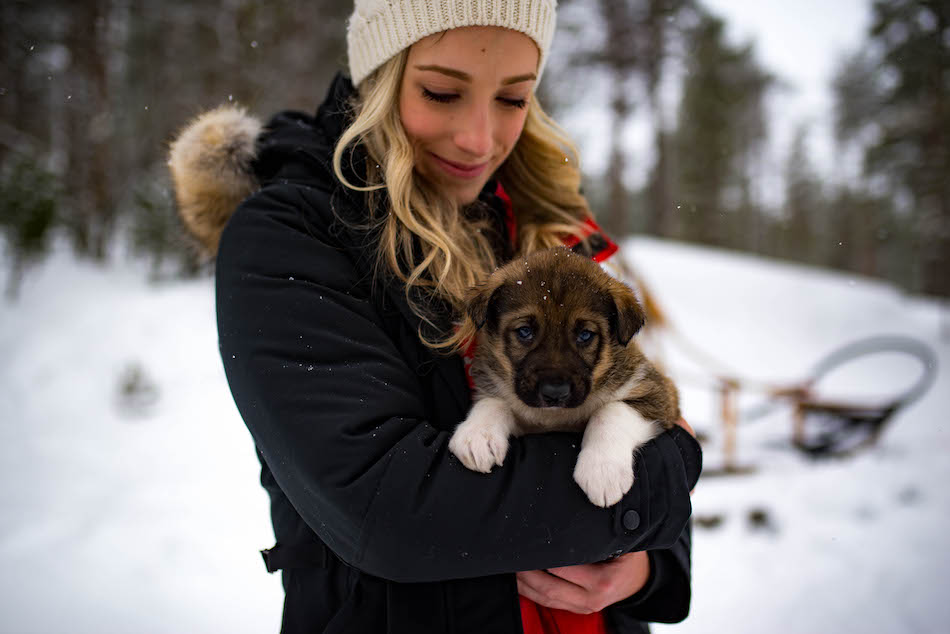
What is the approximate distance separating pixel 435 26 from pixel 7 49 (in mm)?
16034

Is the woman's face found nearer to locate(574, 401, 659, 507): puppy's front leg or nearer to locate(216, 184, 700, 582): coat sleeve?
locate(216, 184, 700, 582): coat sleeve

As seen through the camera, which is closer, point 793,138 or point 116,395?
point 116,395

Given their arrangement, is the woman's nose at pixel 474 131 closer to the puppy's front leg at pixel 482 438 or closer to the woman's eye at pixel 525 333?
the woman's eye at pixel 525 333

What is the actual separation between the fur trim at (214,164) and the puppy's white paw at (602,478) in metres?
1.52

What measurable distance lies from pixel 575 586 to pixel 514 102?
5.34ft

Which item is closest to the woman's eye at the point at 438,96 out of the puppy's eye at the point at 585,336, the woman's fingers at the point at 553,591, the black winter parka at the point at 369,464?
the black winter parka at the point at 369,464

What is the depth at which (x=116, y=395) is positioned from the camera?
775 cm

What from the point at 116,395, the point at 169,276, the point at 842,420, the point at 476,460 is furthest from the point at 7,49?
the point at 842,420

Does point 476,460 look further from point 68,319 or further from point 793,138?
point 793,138

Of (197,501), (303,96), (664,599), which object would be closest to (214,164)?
(664,599)

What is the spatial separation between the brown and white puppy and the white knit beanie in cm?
82

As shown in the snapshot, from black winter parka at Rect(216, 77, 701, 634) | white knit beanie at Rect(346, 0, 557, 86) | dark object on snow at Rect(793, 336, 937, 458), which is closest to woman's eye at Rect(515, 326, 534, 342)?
black winter parka at Rect(216, 77, 701, 634)

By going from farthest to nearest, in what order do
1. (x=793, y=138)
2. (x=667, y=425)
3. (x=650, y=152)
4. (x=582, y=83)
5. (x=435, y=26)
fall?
1. (x=793, y=138)
2. (x=650, y=152)
3. (x=582, y=83)
4. (x=667, y=425)
5. (x=435, y=26)

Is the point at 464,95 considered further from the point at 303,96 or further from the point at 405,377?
the point at 303,96
